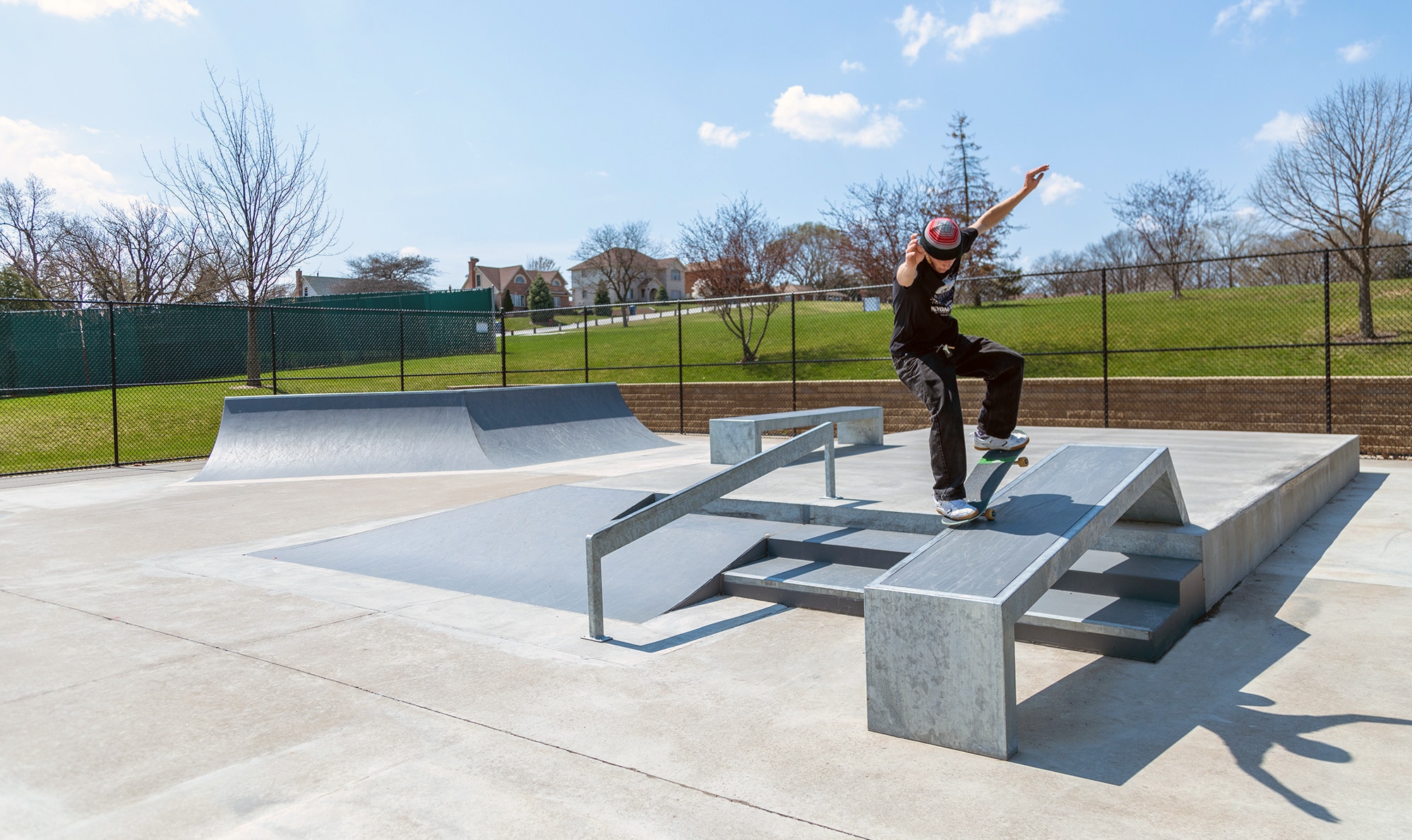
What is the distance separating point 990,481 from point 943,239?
1.50 metres

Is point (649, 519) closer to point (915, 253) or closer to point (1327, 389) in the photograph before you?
point (915, 253)

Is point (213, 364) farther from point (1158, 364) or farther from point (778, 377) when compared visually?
point (1158, 364)

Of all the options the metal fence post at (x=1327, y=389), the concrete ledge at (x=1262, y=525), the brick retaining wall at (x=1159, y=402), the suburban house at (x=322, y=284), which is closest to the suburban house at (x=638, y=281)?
the suburban house at (x=322, y=284)

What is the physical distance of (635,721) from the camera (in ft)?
11.7

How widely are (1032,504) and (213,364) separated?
23.3 m

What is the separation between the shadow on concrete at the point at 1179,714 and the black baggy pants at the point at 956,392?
3.56ft

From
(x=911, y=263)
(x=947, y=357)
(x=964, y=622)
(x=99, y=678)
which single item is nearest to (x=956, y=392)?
(x=947, y=357)

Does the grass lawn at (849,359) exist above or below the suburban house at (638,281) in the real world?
below

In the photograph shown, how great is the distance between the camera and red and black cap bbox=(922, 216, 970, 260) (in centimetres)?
409

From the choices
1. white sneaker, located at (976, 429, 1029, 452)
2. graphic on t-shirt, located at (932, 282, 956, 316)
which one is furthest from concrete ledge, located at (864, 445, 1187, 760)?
graphic on t-shirt, located at (932, 282, 956, 316)

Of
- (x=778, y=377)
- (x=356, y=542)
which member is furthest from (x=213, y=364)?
(x=356, y=542)

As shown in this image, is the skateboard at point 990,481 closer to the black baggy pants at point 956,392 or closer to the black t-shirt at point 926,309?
the black baggy pants at point 956,392

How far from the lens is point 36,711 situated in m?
3.77

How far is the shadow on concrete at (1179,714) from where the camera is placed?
3.07 meters
